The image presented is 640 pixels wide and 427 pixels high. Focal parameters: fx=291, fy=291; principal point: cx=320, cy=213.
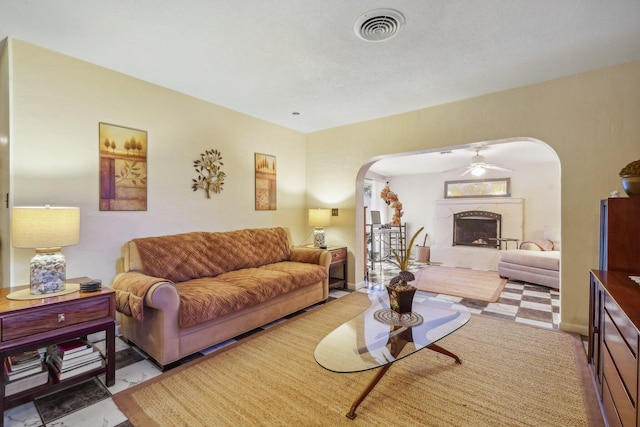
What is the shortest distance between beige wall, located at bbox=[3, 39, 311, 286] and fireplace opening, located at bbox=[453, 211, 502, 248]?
16.9ft

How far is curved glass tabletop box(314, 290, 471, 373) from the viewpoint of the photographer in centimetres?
165

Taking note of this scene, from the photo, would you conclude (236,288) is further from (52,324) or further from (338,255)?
(338,255)

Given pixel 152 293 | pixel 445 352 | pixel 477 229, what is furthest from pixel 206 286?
pixel 477 229

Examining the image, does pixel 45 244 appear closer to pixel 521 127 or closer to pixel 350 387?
pixel 350 387

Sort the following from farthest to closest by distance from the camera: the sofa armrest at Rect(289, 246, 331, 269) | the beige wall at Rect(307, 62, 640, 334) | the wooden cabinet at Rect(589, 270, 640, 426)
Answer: the sofa armrest at Rect(289, 246, 331, 269) < the beige wall at Rect(307, 62, 640, 334) < the wooden cabinet at Rect(589, 270, 640, 426)

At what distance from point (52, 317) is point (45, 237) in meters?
0.51

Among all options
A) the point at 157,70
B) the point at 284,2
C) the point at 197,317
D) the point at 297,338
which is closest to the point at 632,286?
the point at 297,338

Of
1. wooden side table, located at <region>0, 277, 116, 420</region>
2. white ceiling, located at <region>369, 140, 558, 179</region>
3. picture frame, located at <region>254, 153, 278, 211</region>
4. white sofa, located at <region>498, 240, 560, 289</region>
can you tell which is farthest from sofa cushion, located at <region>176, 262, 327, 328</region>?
white sofa, located at <region>498, 240, 560, 289</region>

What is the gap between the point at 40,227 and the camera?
73.6 inches

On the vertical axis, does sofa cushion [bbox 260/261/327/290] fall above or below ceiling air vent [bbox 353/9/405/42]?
below

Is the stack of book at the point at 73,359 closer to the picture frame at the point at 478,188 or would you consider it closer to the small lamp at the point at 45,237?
the small lamp at the point at 45,237

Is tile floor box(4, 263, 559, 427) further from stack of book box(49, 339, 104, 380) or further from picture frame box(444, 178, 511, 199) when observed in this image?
picture frame box(444, 178, 511, 199)

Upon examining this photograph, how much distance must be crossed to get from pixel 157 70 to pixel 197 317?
2.32 metres

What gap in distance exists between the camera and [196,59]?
258 cm
